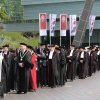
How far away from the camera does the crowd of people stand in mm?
13800

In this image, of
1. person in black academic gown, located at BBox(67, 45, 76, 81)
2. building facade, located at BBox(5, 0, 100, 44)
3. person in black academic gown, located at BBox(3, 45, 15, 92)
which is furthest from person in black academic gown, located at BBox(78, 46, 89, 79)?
building facade, located at BBox(5, 0, 100, 44)

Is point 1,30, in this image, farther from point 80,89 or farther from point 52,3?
point 80,89

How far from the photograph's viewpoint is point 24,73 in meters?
14.0

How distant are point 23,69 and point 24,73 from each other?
0.52 ft

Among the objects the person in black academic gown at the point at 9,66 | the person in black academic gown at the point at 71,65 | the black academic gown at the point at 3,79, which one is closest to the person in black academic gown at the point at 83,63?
the person in black academic gown at the point at 71,65

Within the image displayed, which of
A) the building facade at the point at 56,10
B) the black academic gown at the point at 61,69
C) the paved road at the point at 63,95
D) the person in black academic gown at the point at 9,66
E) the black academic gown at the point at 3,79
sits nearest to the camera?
the black academic gown at the point at 3,79

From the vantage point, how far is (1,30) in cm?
8888

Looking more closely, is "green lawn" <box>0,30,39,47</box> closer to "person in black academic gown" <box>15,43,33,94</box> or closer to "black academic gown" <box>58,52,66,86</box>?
"black academic gown" <box>58,52,66,86</box>

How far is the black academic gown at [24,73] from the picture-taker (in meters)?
13.8

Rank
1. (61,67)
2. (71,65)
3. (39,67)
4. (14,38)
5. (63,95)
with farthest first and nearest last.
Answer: (14,38) < (71,65) < (61,67) < (39,67) < (63,95)

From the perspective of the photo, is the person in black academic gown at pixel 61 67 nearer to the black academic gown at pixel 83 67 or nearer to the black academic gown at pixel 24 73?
the black academic gown at pixel 24 73

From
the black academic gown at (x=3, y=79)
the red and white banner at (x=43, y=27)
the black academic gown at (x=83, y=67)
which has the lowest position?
the black academic gown at (x=83, y=67)

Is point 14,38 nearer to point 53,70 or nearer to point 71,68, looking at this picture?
point 71,68

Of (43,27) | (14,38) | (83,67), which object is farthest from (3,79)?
(14,38)
